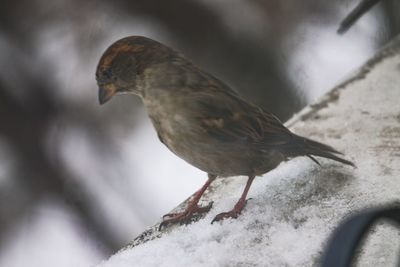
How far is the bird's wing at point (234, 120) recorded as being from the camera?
54.1 inches

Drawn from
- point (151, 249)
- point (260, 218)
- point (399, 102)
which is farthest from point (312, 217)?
point (399, 102)

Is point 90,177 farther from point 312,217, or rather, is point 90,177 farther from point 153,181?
point 312,217

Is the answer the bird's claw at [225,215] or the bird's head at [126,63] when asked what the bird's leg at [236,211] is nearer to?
the bird's claw at [225,215]

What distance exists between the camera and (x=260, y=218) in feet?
4.55

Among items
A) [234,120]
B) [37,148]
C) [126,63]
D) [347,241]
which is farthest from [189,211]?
[37,148]

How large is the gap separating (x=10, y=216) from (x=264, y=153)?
115 centimetres

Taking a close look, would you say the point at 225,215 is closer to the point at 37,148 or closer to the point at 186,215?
the point at 186,215

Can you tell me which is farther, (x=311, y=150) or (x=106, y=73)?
(x=311, y=150)

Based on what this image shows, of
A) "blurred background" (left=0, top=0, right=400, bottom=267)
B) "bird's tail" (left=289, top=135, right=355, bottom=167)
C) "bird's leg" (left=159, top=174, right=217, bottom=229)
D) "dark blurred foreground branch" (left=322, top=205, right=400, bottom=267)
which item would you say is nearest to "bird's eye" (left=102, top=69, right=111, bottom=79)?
"bird's leg" (left=159, top=174, right=217, bottom=229)

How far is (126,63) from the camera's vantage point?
1.33 metres

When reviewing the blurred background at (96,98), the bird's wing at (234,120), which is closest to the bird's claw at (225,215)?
the bird's wing at (234,120)

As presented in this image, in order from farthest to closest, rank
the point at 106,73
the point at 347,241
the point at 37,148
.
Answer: the point at 37,148
the point at 106,73
the point at 347,241

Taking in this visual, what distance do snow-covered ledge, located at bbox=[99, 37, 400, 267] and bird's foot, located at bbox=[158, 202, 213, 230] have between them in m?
0.02

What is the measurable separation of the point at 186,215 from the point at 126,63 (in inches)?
13.5
